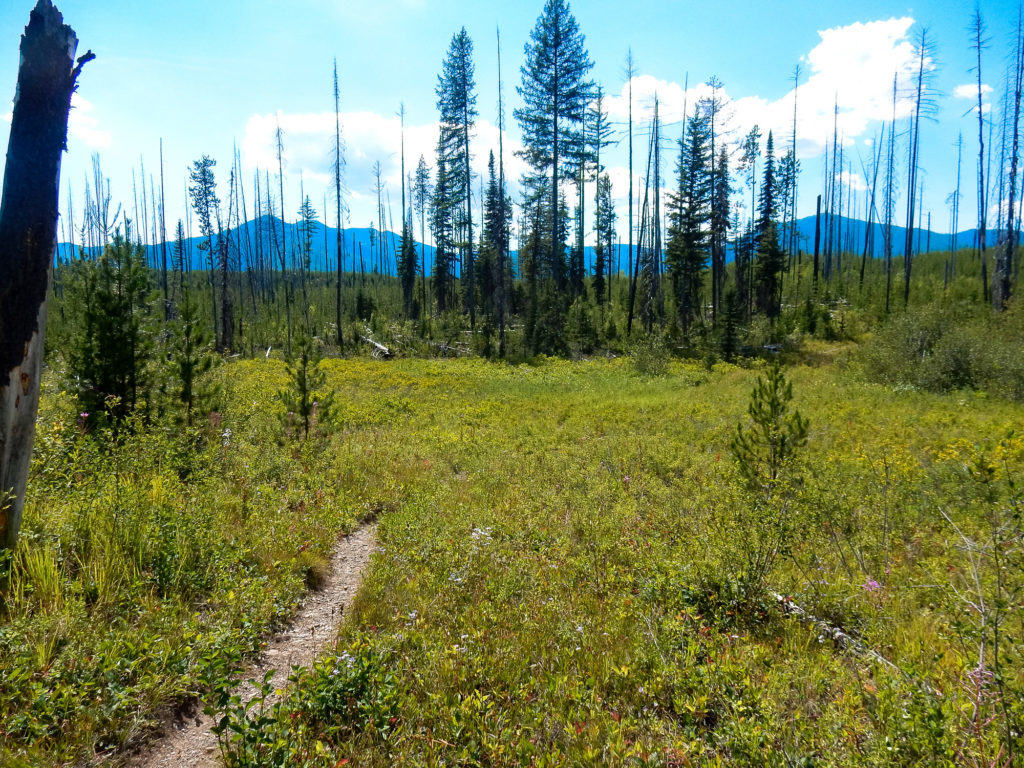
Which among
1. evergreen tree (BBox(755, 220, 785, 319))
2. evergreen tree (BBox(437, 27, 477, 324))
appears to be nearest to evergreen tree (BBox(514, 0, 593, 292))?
evergreen tree (BBox(437, 27, 477, 324))

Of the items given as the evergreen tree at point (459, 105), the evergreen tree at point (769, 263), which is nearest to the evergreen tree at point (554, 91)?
the evergreen tree at point (459, 105)

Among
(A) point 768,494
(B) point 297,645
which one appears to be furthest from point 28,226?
(A) point 768,494

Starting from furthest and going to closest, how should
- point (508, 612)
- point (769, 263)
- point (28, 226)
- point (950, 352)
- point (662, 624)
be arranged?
point (769, 263), point (950, 352), point (508, 612), point (662, 624), point (28, 226)

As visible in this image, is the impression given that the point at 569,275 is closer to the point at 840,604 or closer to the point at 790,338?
the point at 790,338

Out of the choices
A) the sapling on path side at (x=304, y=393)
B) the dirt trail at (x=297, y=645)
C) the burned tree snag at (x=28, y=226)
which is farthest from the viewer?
the sapling on path side at (x=304, y=393)

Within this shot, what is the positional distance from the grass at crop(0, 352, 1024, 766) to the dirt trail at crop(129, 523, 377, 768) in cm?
17

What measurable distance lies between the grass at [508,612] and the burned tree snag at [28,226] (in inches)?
35.4

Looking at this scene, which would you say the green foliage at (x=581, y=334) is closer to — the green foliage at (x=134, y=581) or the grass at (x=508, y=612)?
the grass at (x=508, y=612)

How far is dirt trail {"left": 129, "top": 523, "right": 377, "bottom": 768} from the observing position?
2.52 metres

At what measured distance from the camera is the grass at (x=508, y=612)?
96.9 inches

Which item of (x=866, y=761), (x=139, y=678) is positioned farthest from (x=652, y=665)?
(x=139, y=678)

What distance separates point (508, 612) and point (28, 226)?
178 inches

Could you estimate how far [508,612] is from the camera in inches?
151

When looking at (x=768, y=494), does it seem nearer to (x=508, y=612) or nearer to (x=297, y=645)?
(x=508, y=612)
